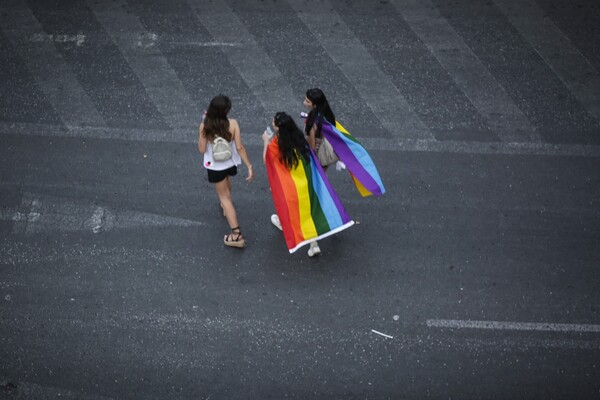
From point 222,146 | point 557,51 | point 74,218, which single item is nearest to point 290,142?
point 222,146

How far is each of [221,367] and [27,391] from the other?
6.30ft

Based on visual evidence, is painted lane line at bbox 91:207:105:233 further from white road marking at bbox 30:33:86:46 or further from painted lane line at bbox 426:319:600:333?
painted lane line at bbox 426:319:600:333

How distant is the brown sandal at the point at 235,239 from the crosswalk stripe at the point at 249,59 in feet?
6.14

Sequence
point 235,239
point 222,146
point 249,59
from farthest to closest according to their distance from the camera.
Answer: point 249,59 → point 235,239 → point 222,146

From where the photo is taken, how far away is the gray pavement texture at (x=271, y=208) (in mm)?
6785

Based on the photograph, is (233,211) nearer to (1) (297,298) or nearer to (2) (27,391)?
(1) (297,298)

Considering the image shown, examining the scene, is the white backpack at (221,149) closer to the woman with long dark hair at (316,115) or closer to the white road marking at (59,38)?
the woman with long dark hair at (316,115)

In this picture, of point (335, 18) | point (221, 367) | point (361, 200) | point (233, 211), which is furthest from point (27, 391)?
Answer: point (335, 18)

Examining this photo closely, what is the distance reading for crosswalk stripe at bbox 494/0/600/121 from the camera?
29.5 feet

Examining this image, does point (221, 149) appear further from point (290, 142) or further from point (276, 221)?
point (276, 221)

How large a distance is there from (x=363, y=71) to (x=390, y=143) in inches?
52.9

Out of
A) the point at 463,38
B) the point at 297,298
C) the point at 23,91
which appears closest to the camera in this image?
the point at 297,298

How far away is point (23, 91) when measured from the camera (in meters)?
8.97

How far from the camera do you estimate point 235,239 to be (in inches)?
296
